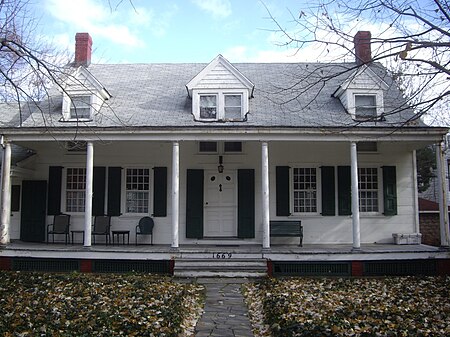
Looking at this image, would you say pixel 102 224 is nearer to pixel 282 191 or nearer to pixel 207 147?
pixel 207 147

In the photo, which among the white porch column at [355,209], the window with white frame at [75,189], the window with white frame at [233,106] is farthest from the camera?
the window with white frame at [75,189]

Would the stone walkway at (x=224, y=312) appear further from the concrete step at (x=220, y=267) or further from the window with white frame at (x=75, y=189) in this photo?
the window with white frame at (x=75, y=189)

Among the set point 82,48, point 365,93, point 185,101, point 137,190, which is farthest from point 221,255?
point 82,48

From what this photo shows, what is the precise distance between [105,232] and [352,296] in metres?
7.54

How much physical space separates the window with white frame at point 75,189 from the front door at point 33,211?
727 millimetres

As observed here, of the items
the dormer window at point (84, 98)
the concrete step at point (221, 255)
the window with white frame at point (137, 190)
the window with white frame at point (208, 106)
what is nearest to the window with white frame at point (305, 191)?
the concrete step at point (221, 255)

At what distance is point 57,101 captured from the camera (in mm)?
13609

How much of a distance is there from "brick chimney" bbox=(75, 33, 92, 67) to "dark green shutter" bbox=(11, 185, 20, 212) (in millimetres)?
5360

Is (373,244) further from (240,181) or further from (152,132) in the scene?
(152,132)

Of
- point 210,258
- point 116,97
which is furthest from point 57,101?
point 210,258

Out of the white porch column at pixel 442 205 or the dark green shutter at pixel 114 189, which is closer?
the white porch column at pixel 442 205

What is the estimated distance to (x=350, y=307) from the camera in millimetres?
6969

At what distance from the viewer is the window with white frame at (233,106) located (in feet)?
41.7

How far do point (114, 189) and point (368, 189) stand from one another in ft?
26.8
